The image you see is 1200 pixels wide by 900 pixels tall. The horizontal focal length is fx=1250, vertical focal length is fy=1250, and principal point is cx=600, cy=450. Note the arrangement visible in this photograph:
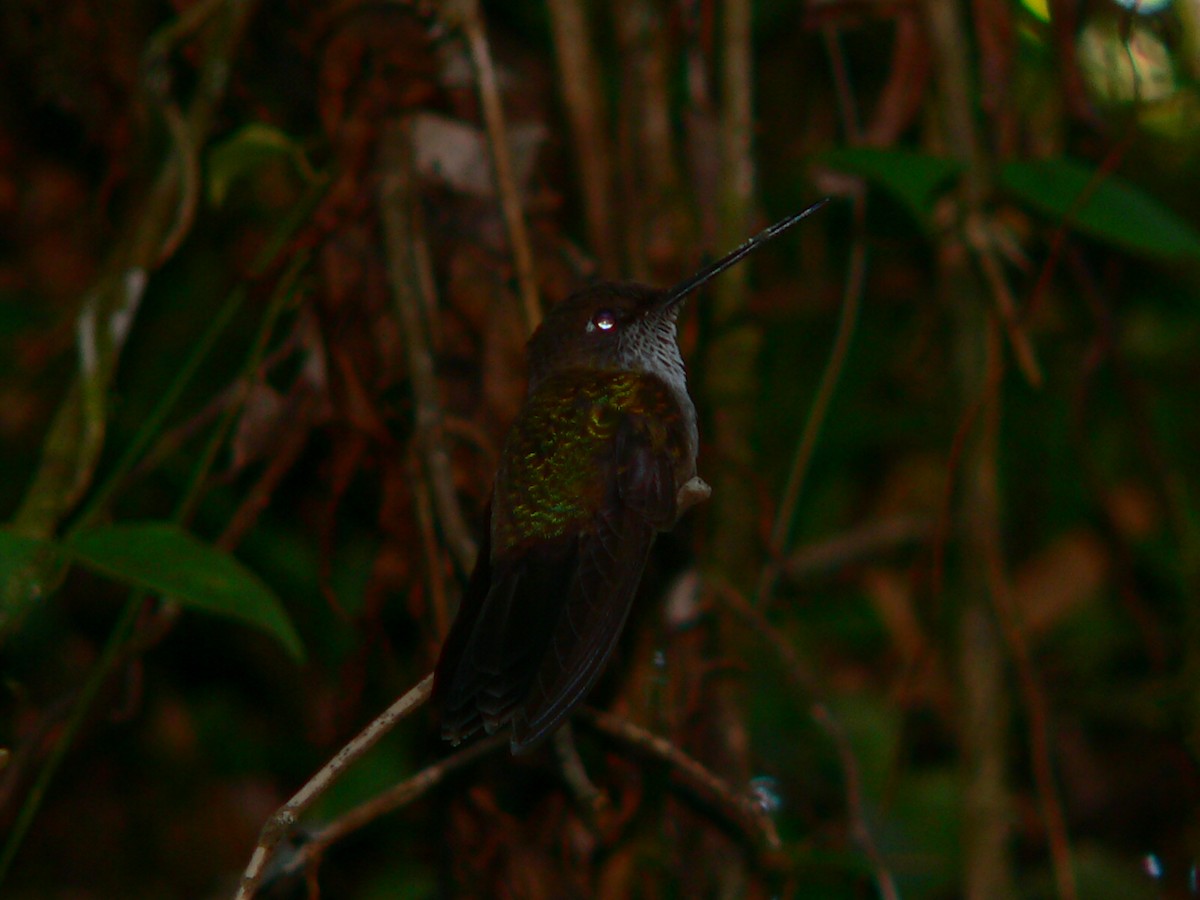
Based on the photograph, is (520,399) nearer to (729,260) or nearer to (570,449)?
(570,449)

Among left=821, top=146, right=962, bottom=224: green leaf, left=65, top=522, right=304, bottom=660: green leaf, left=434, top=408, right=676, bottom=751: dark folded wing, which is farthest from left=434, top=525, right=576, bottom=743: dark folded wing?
left=821, top=146, right=962, bottom=224: green leaf

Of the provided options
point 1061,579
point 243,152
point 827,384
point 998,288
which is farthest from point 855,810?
point 1061,579

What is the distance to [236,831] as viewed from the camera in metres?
3.66

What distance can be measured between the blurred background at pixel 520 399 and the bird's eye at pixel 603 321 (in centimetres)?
15

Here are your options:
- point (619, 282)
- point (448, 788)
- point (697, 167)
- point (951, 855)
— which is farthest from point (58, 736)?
point (951, 855)

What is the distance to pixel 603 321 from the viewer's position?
2424 mm

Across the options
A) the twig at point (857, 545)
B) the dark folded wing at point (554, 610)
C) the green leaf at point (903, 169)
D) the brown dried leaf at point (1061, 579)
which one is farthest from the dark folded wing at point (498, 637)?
the brown dried leaf at point (1061, 579)

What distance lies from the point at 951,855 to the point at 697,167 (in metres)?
1.82

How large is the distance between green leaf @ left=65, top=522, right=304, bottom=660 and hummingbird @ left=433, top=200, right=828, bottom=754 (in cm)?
26

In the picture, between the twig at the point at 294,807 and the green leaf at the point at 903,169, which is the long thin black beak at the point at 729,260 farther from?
the twig at the point at 294,807

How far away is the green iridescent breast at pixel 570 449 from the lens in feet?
7.02

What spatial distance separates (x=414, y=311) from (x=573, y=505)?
22.5 inches

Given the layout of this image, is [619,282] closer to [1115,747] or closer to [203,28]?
[203,28]

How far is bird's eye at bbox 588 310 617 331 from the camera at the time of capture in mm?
2412
